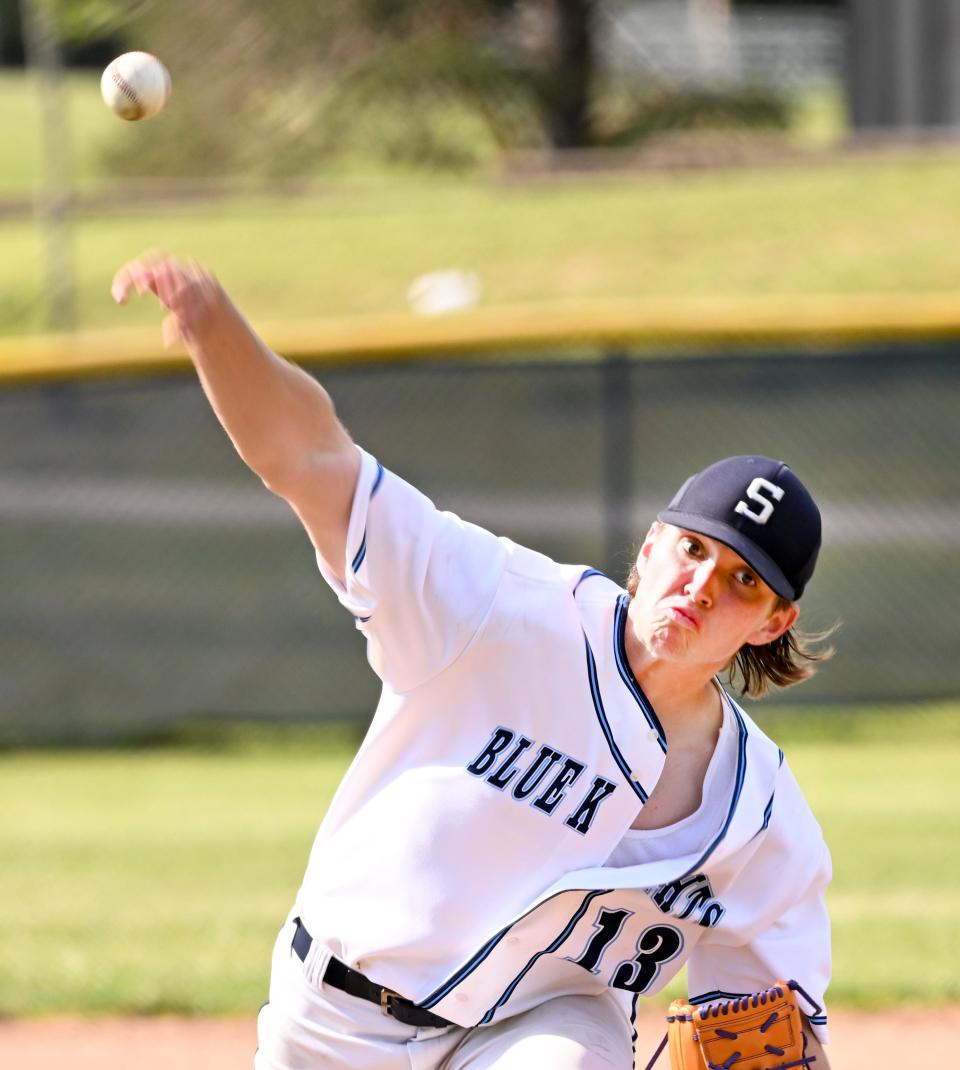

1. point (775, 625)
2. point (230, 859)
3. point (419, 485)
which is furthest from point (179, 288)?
point (419, 485)

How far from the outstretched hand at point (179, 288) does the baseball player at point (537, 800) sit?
35 cm

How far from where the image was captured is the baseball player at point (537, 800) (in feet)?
8.73

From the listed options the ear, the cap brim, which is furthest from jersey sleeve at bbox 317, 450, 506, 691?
the ear

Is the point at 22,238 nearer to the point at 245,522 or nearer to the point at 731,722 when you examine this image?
the point at 245,522

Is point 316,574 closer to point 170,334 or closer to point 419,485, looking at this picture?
point 419,485

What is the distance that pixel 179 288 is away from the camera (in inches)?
91.4

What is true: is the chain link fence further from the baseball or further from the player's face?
the player's face

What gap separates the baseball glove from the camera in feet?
9.27

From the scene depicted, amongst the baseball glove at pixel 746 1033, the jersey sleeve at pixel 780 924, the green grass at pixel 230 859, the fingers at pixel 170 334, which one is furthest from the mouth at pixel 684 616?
the green grass at pixel 230 859

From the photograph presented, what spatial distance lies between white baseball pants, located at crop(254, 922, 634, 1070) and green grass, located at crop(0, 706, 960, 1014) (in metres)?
2.22

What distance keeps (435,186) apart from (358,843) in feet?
60.4

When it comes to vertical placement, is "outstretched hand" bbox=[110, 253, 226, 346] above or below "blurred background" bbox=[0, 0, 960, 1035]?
above

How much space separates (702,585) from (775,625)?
9.8 inches

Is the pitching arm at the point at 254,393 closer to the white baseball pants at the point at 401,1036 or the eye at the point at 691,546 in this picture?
the eye at the point at 691,546
